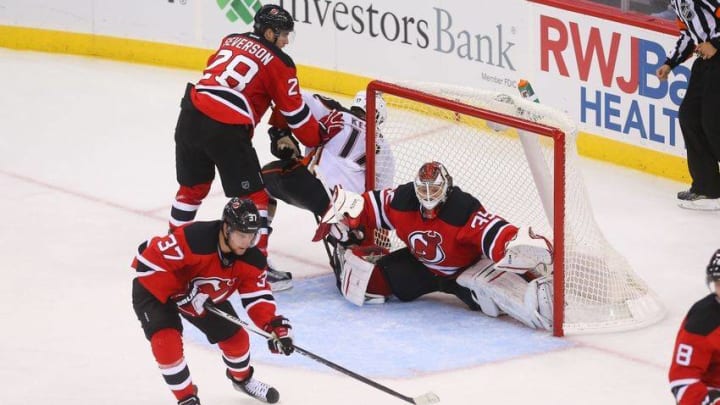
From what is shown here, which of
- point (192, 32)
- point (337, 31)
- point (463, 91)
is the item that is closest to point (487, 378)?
point (463, 91)

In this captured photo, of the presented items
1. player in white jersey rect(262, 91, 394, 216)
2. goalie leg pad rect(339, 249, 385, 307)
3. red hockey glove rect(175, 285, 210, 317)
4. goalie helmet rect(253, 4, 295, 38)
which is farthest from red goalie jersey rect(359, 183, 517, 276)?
red hockey glove rect(175, 285, 210, 317)

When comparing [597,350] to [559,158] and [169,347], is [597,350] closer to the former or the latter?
[559,158]

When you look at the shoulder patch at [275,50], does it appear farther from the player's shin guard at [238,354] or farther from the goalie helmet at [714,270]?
the goalie helmet at [714,270]

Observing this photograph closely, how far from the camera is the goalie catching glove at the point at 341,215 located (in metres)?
6.36

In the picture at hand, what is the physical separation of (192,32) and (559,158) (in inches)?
180

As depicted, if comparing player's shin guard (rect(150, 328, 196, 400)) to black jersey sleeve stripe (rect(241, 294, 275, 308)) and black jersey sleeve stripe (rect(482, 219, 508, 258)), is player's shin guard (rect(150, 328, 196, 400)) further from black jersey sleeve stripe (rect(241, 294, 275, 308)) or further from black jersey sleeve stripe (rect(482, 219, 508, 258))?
black jersey sleeve stripe (rect(482, 219, 508, 258))

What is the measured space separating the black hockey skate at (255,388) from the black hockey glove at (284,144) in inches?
56.4

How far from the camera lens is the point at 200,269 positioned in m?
5.18

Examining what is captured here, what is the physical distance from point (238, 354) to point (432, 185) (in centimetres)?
115

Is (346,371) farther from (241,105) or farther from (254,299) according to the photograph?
(241,105)

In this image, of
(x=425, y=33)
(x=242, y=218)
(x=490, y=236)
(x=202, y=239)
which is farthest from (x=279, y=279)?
(x=425, y=33)

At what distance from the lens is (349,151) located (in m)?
6.83

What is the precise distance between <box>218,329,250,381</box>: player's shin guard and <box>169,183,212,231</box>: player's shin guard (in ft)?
4.18

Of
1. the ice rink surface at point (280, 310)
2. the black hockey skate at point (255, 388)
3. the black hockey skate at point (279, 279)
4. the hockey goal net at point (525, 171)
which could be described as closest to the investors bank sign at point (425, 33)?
the ice rink surface at point (280, 310)
